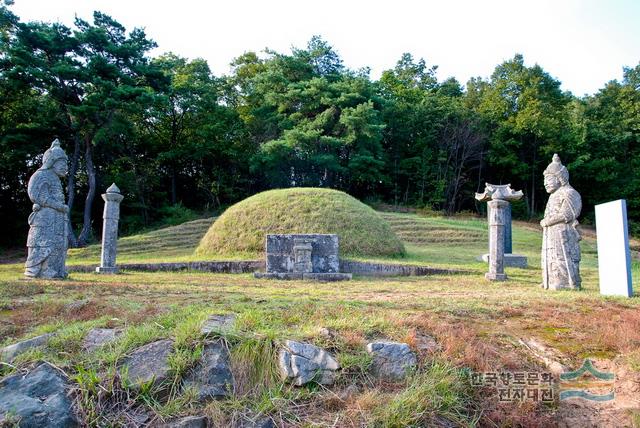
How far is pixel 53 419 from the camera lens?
132 inches

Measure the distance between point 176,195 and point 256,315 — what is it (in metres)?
27.8

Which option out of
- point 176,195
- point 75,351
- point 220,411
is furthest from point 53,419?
point 176,195

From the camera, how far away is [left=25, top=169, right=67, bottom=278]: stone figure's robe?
8352 mm

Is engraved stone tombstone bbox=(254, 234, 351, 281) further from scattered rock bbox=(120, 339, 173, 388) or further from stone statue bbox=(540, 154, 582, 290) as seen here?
scattered rock bbox=(120, 339, 173, 388)

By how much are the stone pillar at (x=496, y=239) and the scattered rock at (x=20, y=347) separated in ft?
27.4

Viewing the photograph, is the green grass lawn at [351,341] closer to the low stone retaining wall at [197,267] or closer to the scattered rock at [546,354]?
the scattered rock at [546,354]

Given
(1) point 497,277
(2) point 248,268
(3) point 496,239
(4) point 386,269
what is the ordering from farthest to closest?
(2) point 248,268
(4) point 386,269
(3) point 496,239
(1) point 497,277

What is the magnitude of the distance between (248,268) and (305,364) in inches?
341

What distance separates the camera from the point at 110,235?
1145 centimetres

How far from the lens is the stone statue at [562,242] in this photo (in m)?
7.67

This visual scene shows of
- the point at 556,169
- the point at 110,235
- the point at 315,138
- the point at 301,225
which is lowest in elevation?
the point at 110,235

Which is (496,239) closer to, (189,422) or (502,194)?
(502,194)

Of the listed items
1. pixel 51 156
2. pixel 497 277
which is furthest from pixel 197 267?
pixel 497 277

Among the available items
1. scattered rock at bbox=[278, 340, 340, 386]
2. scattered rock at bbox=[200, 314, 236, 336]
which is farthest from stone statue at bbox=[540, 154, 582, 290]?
scattered rock at bbox=[200, 314, 236, 336]
